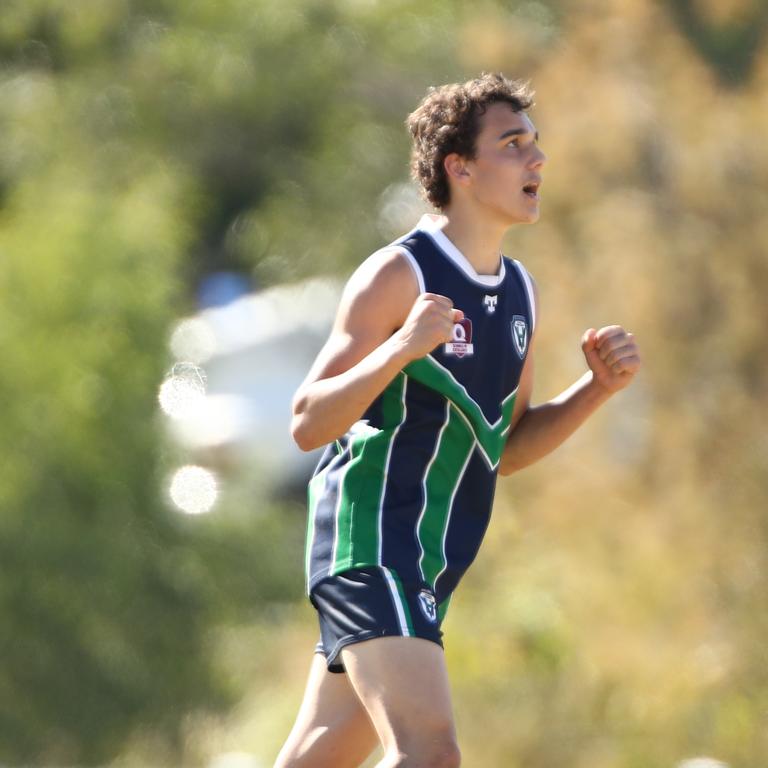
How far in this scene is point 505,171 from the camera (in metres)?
4.11

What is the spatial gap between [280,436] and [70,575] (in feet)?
12.5

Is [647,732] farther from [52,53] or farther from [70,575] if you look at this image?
[52,53]

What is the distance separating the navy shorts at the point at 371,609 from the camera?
375 centimetres

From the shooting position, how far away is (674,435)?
7.99m

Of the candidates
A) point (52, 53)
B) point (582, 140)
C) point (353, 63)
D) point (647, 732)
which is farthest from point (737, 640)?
point (52, 53)

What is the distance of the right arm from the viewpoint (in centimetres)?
362

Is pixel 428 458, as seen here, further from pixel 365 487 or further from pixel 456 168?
A: pixel 456 168

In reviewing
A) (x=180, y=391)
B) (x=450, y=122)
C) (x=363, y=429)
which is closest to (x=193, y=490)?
(x=180, y=391)

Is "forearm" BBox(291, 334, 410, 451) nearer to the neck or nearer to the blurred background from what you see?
the neck

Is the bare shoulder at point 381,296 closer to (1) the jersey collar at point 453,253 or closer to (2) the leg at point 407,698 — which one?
(1) the jersey collar at point 453,253

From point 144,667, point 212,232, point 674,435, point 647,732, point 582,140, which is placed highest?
point 212,232

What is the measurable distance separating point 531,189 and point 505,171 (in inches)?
3.7

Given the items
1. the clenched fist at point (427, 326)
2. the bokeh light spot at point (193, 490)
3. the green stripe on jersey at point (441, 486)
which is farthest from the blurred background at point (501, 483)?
the clenched fist at point (427, 326)

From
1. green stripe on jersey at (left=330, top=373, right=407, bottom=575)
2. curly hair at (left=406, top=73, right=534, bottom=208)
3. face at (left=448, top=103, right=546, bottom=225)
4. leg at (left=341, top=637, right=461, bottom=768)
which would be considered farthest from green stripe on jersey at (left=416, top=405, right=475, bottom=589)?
curly hair at (left=406, top=73, right=534, bottom=208)
